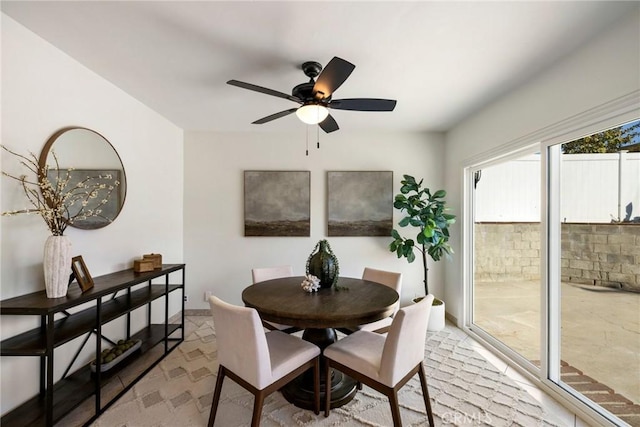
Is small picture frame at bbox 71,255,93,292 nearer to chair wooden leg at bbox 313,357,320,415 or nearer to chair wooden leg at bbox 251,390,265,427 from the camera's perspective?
chair wooden leg at bbox 251,390,265,427

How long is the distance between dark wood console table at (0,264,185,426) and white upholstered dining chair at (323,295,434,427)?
1.64 meters

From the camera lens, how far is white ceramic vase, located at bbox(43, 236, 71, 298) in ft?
5.51

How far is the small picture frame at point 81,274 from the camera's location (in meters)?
1.87

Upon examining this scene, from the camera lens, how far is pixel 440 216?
3.25m

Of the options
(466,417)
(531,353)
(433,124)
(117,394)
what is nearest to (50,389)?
(117,394)

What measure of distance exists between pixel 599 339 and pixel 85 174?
14.1 ft

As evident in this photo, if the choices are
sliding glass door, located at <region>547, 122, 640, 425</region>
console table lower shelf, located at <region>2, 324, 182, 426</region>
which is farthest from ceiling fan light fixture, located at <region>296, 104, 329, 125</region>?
console table lower shelf, located at <region>2, 324, 182, 426</region>

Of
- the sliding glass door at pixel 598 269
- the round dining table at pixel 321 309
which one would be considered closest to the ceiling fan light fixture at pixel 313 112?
the round dining table at pixel 321 309

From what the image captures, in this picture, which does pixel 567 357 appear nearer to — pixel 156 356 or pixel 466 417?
pixel 466 417

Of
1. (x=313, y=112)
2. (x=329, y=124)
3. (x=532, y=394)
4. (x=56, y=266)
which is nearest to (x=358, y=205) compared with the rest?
(x=329, y=124)

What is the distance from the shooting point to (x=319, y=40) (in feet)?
5.97

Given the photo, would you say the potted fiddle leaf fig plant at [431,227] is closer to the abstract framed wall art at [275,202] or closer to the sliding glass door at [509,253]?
the sliding glass door at [509,253]

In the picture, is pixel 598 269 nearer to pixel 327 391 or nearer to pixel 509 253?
pixel 509 253

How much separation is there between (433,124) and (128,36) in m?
3.34
